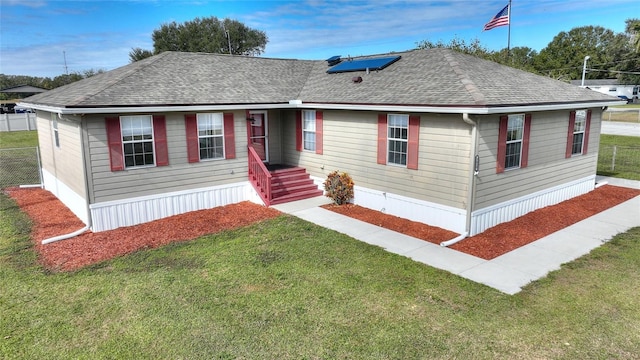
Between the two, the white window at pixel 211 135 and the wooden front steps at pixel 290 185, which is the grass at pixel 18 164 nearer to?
the white window at pixel 211 135

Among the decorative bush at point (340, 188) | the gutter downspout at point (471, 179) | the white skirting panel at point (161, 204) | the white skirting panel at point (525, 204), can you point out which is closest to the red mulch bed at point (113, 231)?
the white skirting panel at point (161, 204)

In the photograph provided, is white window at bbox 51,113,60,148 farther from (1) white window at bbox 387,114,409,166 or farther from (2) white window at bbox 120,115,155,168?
(1) white window at bbox 387,114,409,166

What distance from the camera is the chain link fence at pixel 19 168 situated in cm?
1614

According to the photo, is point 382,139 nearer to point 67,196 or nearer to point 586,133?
point 586,133

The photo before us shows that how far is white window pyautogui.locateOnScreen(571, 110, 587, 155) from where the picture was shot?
486 inches

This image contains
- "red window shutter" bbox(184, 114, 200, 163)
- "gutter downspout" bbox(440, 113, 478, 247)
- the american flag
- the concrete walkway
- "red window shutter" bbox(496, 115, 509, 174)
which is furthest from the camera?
the american flag

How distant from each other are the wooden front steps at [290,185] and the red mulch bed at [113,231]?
81 cm

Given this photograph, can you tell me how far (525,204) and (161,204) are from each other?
9820 millimetres

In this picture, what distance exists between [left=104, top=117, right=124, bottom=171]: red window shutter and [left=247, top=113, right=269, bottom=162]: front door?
428 centimetres

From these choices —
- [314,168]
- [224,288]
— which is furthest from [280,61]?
[224,288]

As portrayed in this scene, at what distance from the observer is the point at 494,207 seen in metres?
10.0

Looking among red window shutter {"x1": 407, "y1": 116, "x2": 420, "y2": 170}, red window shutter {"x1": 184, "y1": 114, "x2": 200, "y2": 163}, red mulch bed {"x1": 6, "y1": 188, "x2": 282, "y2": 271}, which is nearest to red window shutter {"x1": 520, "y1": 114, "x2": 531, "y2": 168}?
red window shutter {"x1": 407, "y1": 116, "x2": 420, "y2": 170}

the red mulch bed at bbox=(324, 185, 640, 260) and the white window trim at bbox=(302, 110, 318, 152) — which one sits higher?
the white window trim at bbox=(302, 110, 318, 152)

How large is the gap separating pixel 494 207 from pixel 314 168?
5668 millimetres
